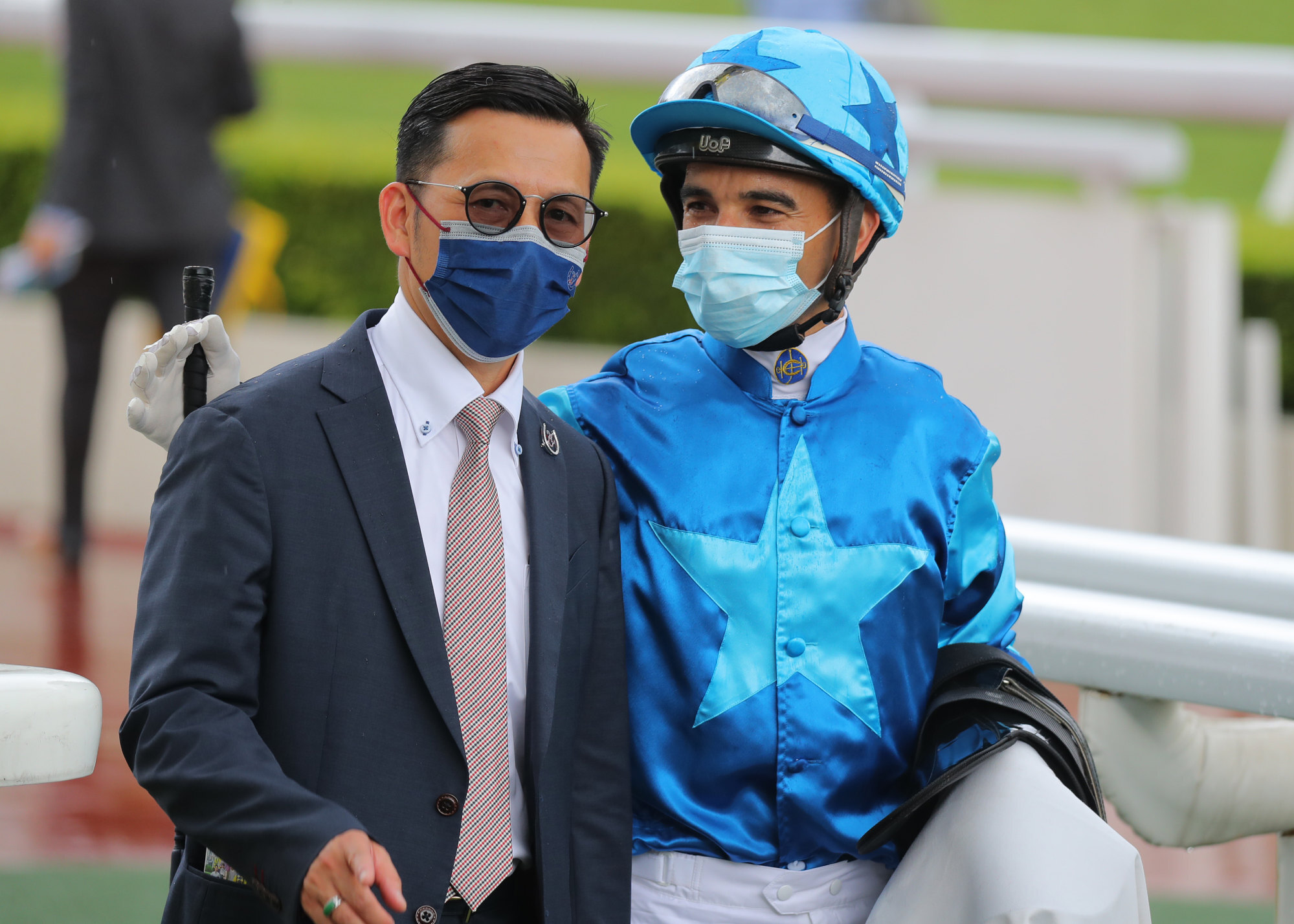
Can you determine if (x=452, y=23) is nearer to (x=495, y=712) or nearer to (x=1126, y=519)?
(x=1126, y=519)

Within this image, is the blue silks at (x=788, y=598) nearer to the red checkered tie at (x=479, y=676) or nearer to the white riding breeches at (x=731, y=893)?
the white riding breeches at (x=731, y=893)

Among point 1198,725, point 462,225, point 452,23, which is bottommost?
point 1198,725

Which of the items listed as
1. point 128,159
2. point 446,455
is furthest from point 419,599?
point 128,159

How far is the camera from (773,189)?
231cm

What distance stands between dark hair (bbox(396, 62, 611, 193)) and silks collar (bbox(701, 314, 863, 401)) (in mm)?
376

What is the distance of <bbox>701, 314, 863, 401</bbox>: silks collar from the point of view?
234 centimetres

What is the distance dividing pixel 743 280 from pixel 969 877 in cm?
88

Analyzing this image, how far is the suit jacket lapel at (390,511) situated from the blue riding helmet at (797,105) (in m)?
0.62

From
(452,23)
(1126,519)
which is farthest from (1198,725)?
(452,23)

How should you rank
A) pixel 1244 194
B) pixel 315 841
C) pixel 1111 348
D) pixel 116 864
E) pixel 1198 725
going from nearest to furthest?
pixel 315 841 < pixel 1198 725 < pixel 116 864 < pixel 1111 348 < pixel 1244 194

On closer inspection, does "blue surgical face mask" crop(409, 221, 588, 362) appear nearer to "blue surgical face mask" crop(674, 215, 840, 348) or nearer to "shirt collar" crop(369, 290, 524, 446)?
"shirt collar" crop(369, 290, 524, 446)

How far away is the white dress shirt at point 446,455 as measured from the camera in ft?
6.56

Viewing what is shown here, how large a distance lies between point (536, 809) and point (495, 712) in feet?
0.43

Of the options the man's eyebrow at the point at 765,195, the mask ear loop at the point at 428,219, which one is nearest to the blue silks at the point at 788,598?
the man's eyebrow at the point at 765,195
